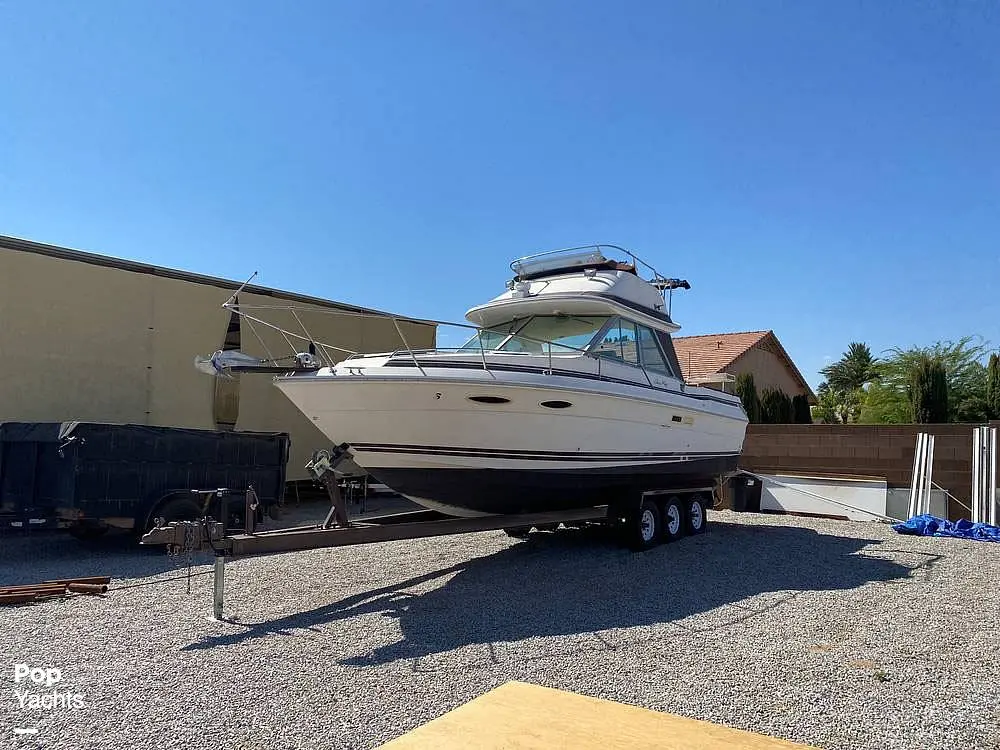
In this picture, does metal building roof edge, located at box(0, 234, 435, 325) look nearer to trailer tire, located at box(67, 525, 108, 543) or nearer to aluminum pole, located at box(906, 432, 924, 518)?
trailer tire, located at box(67, 525, 108, 543)

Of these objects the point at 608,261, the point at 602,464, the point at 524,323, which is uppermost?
the point at 608,261

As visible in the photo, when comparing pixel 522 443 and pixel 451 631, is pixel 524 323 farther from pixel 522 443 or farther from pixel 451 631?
pixel 451 631

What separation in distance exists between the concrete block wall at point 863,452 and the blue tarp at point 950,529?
2083 millimetres

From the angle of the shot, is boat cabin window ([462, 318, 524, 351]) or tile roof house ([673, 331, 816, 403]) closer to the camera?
boat cabin window ([462, 318, 524, 351])

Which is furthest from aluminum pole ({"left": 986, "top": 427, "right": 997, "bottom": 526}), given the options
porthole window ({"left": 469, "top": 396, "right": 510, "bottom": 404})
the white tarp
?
porthole window ({"left": 469, "top": 396, "right": 510, "bottom": 404})

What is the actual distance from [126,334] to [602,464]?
29.4ft

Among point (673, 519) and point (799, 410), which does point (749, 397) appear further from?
point (673, 519)

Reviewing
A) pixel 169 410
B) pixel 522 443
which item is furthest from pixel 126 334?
pixel 522 443

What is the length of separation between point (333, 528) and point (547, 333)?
3.25 m

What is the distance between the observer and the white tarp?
1317cm

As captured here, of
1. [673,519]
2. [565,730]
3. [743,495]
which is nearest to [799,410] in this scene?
[743,495]

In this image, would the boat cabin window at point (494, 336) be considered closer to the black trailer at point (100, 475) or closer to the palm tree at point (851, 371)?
the black trailer at point (100, 475)

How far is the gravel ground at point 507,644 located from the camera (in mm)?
3648

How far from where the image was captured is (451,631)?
5.32 meters
